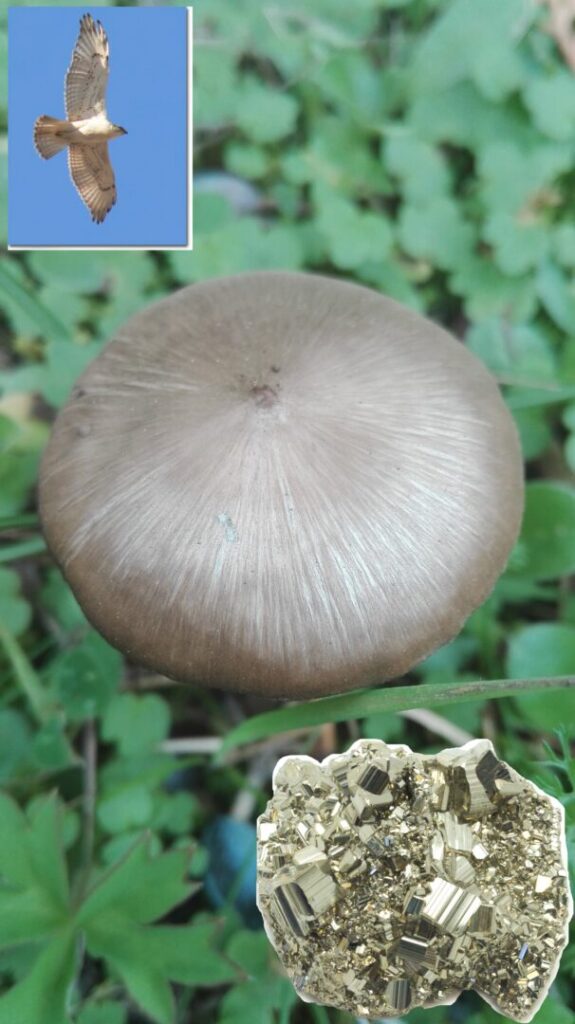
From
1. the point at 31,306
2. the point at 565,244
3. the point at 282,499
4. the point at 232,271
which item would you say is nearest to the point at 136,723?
the point at 282,499

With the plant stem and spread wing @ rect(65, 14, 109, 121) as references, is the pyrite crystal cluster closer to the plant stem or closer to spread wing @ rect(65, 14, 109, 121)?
the plant stem

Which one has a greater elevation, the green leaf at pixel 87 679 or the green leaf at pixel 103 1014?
the green leaf at pixel 87 679

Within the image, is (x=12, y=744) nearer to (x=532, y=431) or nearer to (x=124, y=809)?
(x=124, y=809)

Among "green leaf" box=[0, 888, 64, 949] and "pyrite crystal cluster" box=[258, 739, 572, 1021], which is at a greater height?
"pyrite crystal cluster" box=[258, 739, 572, 1021]

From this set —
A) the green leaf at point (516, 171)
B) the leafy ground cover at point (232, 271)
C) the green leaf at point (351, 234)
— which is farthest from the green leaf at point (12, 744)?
the green leaf at point (516, 171)

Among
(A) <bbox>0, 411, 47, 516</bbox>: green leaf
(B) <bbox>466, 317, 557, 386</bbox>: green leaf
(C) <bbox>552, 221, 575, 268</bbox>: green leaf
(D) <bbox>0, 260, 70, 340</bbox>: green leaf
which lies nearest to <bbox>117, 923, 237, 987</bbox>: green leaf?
(A) <bbox>0, 411, 47, 516</bbox>: green leaf

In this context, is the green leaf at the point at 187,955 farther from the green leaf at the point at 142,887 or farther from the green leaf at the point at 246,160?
the green leaf at the point at 246,160

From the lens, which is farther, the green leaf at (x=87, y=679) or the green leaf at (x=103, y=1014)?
the green leaf at (x=87, y=679)

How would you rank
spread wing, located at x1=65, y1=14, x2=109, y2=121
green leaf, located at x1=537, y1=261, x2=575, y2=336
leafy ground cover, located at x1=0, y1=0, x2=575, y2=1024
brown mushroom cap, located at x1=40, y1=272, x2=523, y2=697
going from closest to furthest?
brown mushroom cap, located at x1=40, y1=272, x2=523, y2=697 → leafy ground cover, located at x1=0, y1=0, x2=575, y2=1024 → spread wing, located at x1=65, y1=14, x2=109, y2=121 → green leaf, located at x1=537, y1=261, x2=575, y2=336
